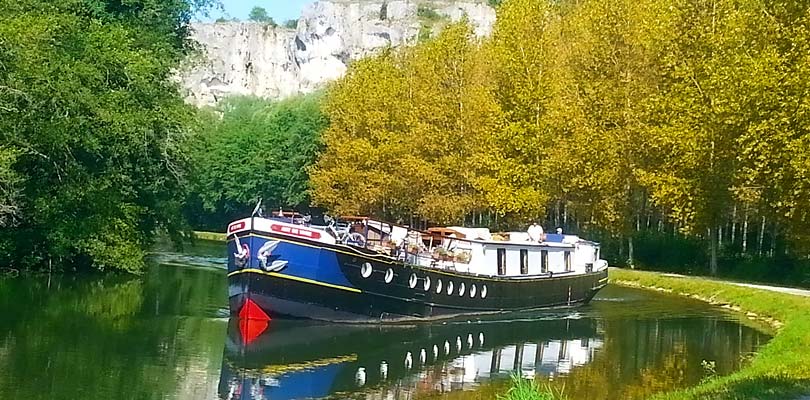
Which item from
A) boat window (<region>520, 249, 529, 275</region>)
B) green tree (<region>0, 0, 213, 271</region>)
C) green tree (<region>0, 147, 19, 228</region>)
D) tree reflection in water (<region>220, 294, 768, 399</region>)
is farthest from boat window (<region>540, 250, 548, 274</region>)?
green tree (<region>0, 147, 19, 228</region>)

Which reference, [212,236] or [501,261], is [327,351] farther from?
[212,236]

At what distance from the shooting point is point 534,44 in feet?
162

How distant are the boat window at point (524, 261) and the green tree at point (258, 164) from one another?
152 feet

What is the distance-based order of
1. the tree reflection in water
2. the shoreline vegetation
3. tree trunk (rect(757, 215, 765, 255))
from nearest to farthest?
the shoreline vegetation → the tree reflection in water → tree trunk (rect(757, 215, 765, 255))

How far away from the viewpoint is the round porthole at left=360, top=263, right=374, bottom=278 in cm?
2947

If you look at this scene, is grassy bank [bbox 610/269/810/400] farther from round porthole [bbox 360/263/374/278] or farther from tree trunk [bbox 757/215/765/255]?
round porthole [bbox 360/263/374/278]

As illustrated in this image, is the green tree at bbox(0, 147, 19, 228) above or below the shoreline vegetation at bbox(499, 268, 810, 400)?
above

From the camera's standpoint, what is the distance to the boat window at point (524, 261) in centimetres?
3522

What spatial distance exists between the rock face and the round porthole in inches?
5788

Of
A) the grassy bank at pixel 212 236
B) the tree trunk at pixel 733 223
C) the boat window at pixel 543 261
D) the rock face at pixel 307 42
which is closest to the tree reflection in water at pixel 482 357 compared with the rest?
the boat window at pixel 543 261

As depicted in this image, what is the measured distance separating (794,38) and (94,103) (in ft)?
79.7

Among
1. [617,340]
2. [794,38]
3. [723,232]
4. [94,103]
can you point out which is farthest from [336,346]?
[723,232]

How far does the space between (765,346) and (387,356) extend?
337 inches

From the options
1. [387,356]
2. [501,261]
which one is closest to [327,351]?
[387,356]
